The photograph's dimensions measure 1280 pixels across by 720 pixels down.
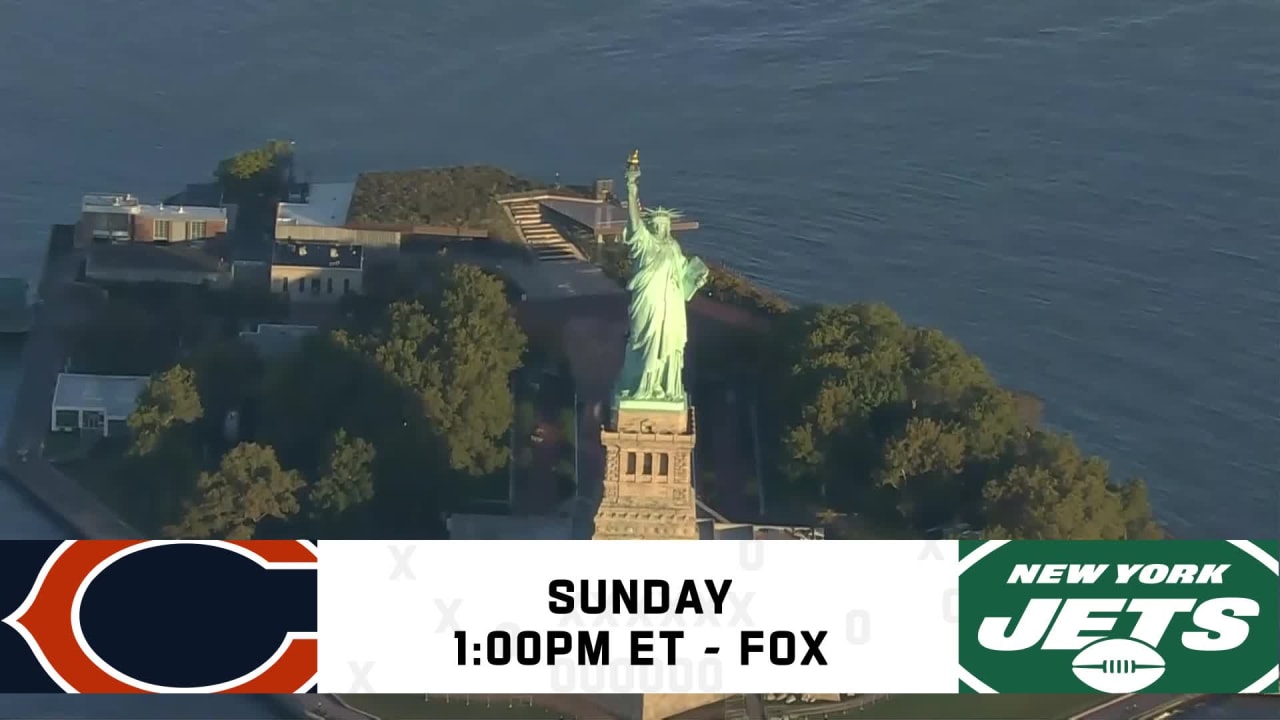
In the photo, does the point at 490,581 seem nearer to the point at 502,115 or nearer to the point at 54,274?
the point at 54,274

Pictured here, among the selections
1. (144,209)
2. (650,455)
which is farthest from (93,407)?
(650,455)

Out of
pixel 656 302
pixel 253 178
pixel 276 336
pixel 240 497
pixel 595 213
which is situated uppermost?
pixel 253 178

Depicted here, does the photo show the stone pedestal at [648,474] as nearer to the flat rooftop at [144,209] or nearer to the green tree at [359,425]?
the green tree at [359,425]

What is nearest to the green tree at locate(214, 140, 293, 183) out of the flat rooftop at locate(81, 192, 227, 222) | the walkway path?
the flat rooftop at locate(81, 192, 227, 222)

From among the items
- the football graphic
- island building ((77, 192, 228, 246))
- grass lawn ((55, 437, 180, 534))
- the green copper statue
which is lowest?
the football graphic

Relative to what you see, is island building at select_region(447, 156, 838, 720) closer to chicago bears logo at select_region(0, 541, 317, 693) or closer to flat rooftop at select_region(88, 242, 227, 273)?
chicago bears logo at select_region(0, 541, 317, 693)

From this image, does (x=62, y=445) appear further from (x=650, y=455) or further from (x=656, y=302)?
(x=656, y=302)
